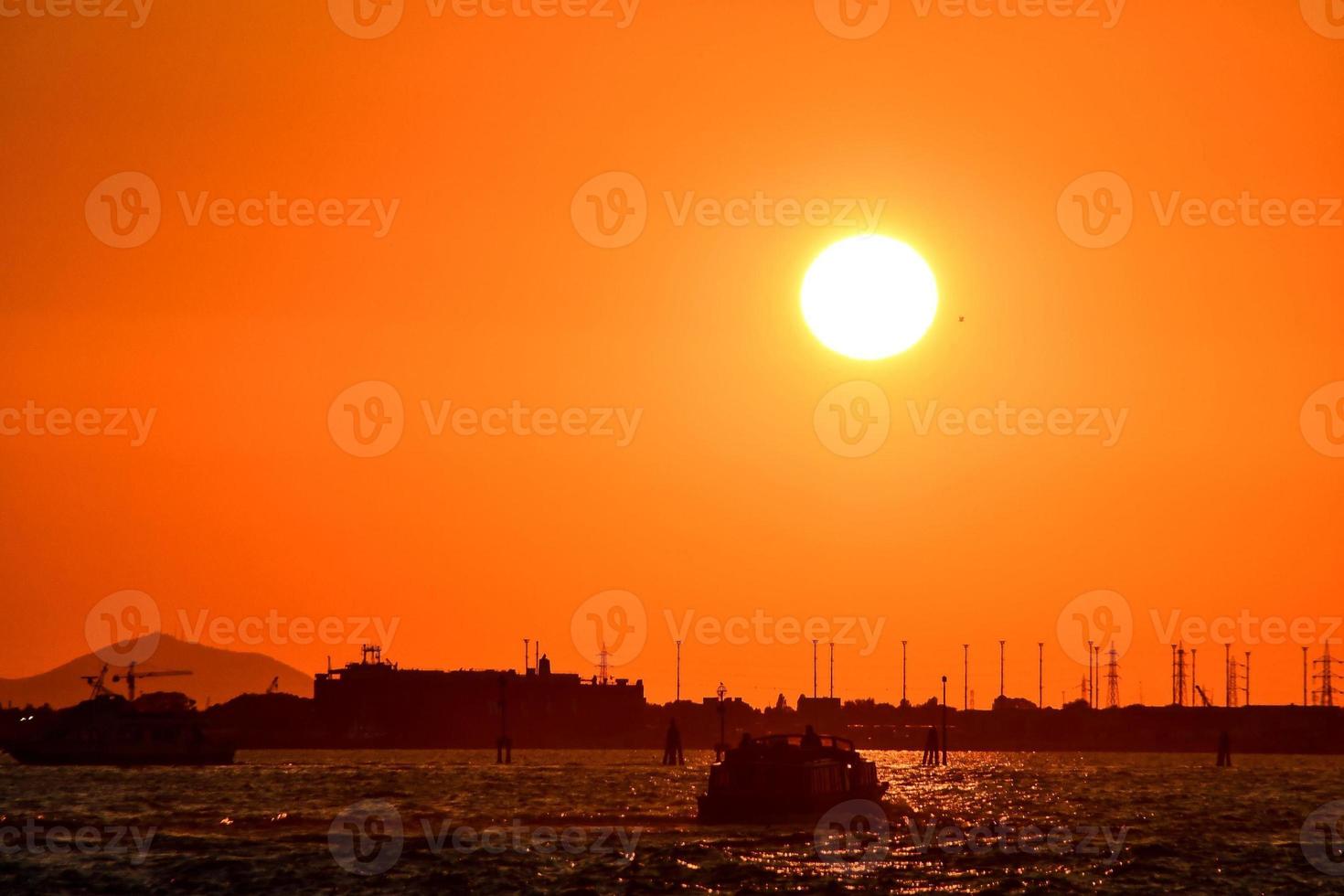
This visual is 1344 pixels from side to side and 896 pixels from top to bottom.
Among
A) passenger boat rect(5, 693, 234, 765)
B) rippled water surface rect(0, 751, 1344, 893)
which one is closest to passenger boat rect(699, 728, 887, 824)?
rippled water surface rect(0, 751, 1344, 893)

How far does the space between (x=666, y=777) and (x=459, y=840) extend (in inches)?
2361

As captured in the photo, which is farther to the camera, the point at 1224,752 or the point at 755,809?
the point at 1224,752

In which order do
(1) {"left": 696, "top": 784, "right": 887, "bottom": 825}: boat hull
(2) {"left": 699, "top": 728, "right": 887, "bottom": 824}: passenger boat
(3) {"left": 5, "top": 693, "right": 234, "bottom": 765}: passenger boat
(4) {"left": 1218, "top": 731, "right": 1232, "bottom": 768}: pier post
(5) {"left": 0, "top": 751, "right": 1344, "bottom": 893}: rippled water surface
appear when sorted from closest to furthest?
(5) {"left": 0, "top": 751, "right": 1344, "bottom": 893}: rippled water surface
(1) {"left": 696, "top": 784, "right": 887, "bottom": 825}: boat hull
(2) {"left": 699, "top": 728, "right": 887, "bottom": 824}: passenger boat
(3) {"left": 5, "top": 693, "right": 234, "bottom": 765}: passenger boat
(4) {"left": 1218, "top": 731, "right": 1232, "bottom": 768}: pier post

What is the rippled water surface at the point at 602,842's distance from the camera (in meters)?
54.5

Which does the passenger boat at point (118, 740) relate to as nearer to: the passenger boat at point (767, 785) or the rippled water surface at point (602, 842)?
the rippled water surface at point (602, 842)

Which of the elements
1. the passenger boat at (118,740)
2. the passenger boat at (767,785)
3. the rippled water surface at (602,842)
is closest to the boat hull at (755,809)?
the passenger boat at (767,785)

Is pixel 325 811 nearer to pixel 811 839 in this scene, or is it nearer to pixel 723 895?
pixel 811 839

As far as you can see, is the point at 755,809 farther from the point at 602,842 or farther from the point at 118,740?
the point at 118,740

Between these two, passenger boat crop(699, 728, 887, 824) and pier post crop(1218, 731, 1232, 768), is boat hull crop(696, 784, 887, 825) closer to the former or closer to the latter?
passenger boat crop(699, 728, 887, 824)

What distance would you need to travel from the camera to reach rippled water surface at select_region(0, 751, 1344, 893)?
54.5 meters

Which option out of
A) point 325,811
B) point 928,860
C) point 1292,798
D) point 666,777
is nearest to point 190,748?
point 666,777

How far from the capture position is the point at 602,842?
65.0m

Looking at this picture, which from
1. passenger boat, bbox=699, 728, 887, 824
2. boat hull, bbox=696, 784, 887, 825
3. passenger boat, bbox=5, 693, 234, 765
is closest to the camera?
boat hull, bbox=696, 784, 887, 825

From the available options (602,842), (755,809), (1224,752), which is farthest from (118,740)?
(1224,752)
